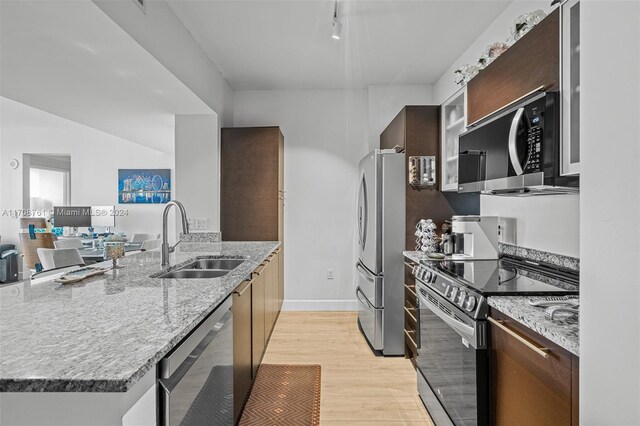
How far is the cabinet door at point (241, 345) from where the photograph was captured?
184 centimetres

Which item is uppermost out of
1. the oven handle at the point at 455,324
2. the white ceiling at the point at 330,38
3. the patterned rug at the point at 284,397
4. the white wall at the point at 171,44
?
the white ceiling at the point at 330,38

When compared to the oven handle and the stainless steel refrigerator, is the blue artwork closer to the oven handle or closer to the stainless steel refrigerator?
the stainless steel refrigerator

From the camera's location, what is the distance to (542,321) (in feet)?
3.92

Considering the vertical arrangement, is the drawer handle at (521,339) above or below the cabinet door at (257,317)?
above

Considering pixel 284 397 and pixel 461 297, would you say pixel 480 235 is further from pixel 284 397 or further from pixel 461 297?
pixel 284 397

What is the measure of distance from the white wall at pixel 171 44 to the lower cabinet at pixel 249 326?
5.06 feet

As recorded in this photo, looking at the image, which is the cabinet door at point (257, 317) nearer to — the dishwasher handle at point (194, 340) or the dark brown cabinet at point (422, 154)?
the dishwasher handle at point (194, 340)

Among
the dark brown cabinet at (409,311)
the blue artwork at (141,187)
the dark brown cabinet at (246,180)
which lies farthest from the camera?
the blue artwork at (141,187)

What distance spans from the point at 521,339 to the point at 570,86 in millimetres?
1009

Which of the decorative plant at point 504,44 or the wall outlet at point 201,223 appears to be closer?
the decorative plant at point 504,44

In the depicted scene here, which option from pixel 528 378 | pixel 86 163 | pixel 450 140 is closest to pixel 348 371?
pixel 528 378

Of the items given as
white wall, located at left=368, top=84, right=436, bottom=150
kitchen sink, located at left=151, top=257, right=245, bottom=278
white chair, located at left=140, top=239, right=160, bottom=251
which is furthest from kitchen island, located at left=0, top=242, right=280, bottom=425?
white wall, located at left=368, top=84, right=436, bottom=150

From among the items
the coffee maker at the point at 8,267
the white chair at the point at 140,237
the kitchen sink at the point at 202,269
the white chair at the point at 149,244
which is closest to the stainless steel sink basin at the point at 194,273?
the kitchen sink at the point at 202,269

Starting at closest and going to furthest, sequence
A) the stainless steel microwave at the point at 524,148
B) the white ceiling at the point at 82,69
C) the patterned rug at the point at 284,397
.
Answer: the stainless steel microwave at the point at 524,148
the white ceiling at the point at 82,69
the patterned rug at the point at 284,397
